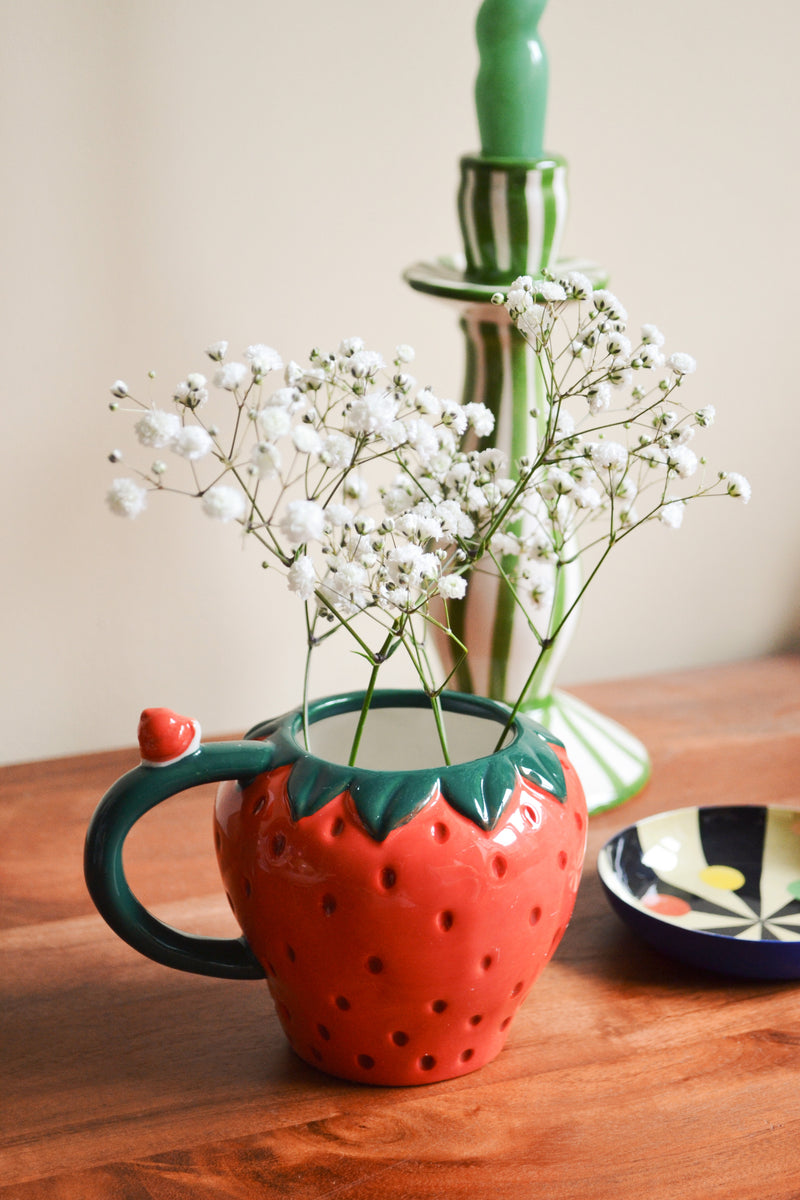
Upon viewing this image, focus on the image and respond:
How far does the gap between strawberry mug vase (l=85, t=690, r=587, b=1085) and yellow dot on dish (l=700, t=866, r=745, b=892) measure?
0.61 ft

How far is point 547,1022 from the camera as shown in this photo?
0.56 m

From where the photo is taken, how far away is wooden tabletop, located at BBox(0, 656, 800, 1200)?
46 centimetres

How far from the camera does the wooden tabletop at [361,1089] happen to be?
0.46m

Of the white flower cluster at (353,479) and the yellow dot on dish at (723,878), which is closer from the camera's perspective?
the white flower cluster at (353,479)

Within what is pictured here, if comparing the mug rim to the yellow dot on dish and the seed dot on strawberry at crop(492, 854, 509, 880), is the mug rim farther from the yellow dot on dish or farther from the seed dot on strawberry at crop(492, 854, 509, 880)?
the yellow dot on dish

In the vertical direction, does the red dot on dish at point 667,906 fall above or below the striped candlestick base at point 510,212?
below

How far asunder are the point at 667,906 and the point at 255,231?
56 centimetres

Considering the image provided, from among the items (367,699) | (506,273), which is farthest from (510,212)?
(367,699)

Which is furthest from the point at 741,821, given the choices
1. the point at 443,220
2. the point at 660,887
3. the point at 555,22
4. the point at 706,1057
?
the point at 555,22

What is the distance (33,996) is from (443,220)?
2.11 ft

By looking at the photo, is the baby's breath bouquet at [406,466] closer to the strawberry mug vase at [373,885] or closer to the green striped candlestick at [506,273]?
the strawberry mug vase at [373,885]

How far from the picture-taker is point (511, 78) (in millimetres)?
697

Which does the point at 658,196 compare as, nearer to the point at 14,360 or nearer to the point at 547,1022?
the point at 14,360

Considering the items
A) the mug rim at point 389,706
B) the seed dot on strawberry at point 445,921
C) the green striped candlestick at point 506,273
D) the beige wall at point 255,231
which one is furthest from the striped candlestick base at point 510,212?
the seed dot on strawberry at point 445,921
